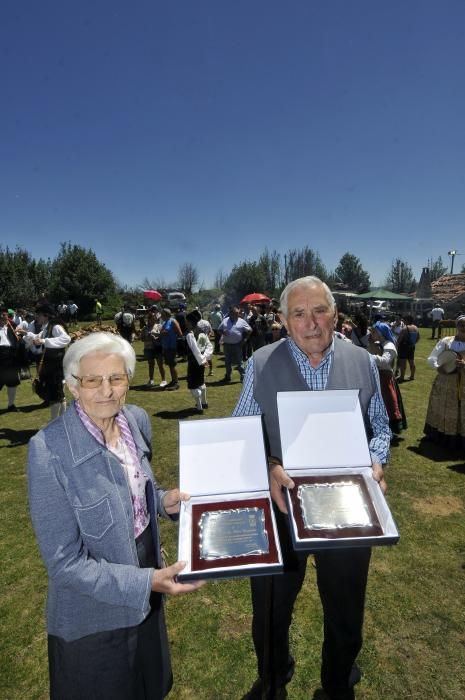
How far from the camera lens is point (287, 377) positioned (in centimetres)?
214

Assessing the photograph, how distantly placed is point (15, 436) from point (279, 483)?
7.29m

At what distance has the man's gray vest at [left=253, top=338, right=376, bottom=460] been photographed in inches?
83.6

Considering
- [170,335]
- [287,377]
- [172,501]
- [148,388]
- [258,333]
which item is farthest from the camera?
[258,333]

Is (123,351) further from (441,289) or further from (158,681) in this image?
(441,289)

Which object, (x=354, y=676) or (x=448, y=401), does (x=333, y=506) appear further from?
(x=448, y=401)

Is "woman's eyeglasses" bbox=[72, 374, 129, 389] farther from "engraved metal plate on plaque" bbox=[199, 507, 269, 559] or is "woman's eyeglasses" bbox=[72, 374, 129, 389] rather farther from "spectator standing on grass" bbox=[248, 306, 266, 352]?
"spectator standing on grass" bbox=[248, 306, 266, 352]

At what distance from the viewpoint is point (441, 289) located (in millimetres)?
37219

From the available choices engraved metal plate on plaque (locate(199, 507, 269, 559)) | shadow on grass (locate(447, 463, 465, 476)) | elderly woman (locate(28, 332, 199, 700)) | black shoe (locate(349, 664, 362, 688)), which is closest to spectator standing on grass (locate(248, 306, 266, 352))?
shadow on grass (locate(447, 463, 465, 476))

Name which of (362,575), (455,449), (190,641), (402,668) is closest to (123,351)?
(362,575)

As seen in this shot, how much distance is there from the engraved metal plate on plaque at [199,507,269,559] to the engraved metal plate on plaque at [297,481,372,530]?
20 centimetres

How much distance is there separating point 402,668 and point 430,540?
5.37ft

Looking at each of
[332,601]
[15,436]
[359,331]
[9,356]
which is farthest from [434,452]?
[9,356]

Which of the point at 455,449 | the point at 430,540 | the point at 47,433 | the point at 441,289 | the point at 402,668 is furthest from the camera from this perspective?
the point at 441,289

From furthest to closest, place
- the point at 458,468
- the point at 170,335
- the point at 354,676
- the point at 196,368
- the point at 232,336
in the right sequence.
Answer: the point at 232,336 → the point at 170,335 → the point at 196,368 → the point at 458,468 → the point at 354,676
